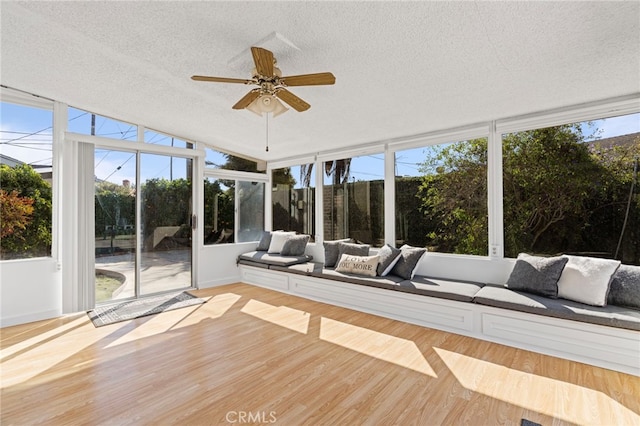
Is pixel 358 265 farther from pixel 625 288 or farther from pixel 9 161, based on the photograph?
pixel 9 161

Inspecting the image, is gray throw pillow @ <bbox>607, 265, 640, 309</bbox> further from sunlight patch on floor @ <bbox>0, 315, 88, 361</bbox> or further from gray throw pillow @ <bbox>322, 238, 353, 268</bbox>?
sunlight patch on floor @ <bbox>0, 315, 88, 361</bbox>

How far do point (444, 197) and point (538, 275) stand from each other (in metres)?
1.50

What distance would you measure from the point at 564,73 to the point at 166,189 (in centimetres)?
528

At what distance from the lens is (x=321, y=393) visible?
7.00 ft

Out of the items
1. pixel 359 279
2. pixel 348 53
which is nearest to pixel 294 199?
pixel 359 279

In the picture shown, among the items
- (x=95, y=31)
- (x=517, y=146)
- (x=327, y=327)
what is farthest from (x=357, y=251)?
(x=95, y=31)

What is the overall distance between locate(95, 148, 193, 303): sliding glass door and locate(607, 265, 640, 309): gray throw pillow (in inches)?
219

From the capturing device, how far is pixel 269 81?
247 cm

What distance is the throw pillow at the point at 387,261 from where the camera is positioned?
157 inches

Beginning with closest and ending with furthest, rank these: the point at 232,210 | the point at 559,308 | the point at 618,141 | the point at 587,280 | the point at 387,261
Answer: the point at 559,308 < the point at 587,280 < the point at 618,141 < the point at 387,261 < the point at 232,210

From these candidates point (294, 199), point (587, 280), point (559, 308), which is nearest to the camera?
point (559, 308)

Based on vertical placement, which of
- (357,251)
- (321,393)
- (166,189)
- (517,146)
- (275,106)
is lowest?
(321,393)

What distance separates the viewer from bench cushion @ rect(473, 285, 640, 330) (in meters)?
2.40

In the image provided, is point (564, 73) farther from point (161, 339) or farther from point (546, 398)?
point (161, 339)
